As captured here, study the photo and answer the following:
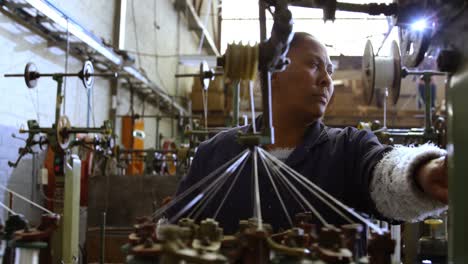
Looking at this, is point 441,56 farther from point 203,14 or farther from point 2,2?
point 203,14

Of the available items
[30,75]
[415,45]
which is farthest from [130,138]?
[415,45]

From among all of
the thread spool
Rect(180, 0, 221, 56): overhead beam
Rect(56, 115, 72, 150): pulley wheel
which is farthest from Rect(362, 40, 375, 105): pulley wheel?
Rect(180, 0, 221, 56): overhead beam

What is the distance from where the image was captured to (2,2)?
3203 mm

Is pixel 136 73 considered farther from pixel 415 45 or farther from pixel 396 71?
pixel 415 45

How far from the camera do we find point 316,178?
168cm

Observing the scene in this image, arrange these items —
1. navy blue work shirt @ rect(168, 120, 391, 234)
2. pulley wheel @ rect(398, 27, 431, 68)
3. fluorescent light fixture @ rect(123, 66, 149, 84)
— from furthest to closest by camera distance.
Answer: fluorescent light fixture @ rect(123, 66, 149, 84), navy blue work shirt @ rect(168, 120, 391, 234), pulley wheel @ rect(398, 27, 431, 68)

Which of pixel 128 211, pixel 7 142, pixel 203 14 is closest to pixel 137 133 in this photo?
pixel 128 211

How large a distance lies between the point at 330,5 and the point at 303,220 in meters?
0.54

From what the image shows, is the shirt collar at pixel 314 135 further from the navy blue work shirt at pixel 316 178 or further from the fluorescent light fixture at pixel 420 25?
the fluorescent light fixture at pixel 420 25

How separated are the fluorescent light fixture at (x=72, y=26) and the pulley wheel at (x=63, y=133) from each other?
85cm

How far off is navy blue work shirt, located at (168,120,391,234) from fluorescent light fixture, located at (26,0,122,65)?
2214 mm

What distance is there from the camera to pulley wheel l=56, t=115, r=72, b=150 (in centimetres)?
297

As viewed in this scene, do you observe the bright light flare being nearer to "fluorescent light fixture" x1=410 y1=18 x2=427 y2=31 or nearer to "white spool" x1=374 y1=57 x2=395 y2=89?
"fluorescent light fixture" x1=410 y1=18 x2=427 y2=31

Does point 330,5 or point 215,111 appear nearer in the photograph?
point 330,5
